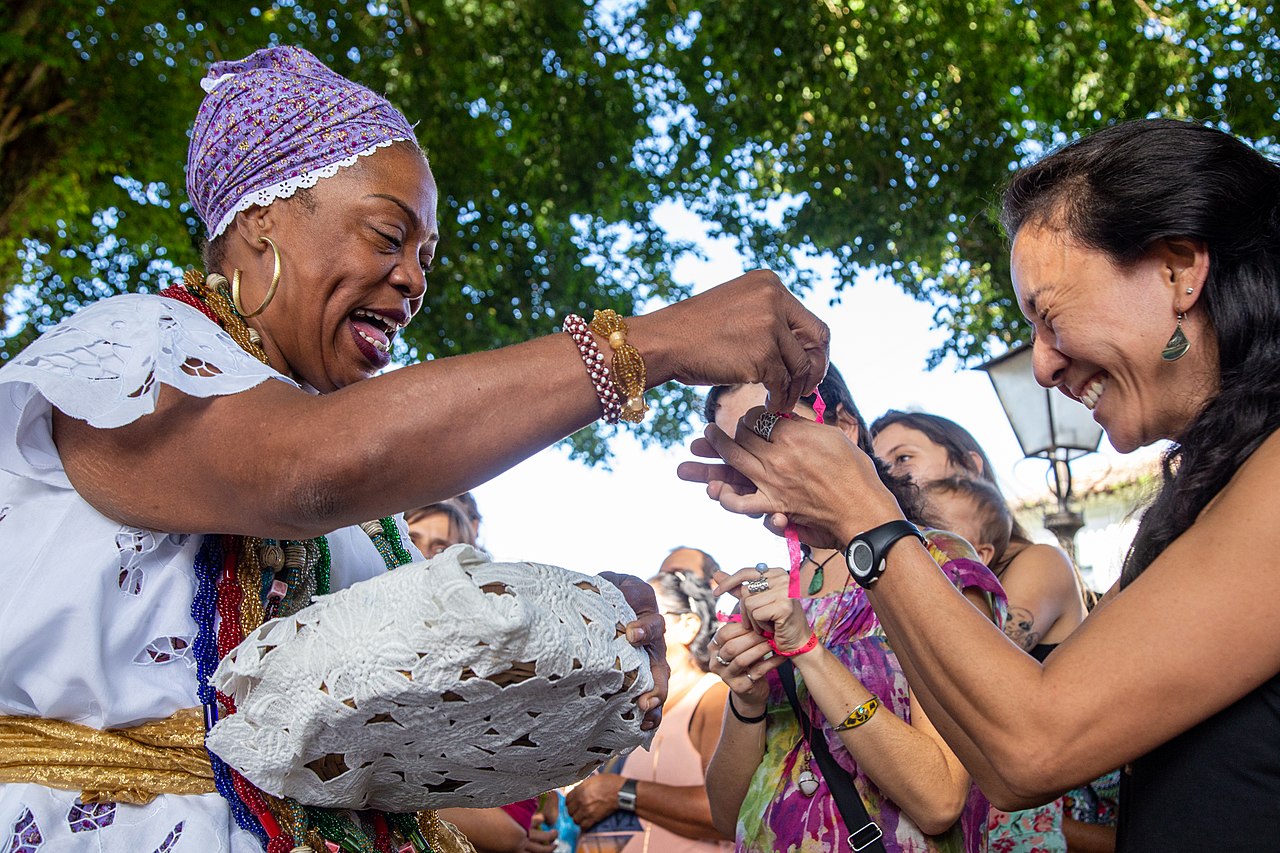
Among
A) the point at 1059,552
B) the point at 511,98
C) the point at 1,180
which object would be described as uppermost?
the point at 1,180

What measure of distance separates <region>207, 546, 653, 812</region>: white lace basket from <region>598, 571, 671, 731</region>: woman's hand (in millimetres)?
22

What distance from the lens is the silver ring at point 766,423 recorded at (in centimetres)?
243

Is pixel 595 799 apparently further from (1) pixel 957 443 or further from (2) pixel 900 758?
(2) pixel 900 758

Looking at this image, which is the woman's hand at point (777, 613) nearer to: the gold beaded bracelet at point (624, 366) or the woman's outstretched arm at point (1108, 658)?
the woman's outstretched arm at point (1108, 658)

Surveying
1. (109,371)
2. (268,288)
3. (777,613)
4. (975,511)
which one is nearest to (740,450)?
(777,613)

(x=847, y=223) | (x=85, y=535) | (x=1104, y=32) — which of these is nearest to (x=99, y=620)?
(x=85, y=535)

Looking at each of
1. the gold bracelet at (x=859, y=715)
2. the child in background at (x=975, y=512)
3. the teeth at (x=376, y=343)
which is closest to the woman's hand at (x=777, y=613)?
the gold bracelet at (x=859, y=715)

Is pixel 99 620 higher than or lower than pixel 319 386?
lower

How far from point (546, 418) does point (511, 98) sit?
8.72m

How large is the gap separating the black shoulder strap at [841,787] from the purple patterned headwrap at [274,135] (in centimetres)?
183

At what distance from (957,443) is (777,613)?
241 centimetres

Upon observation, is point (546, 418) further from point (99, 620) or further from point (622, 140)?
point (622, 140)

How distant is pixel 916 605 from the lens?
2027mm

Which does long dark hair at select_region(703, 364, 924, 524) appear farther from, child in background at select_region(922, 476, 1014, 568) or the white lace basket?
the white lace basket
